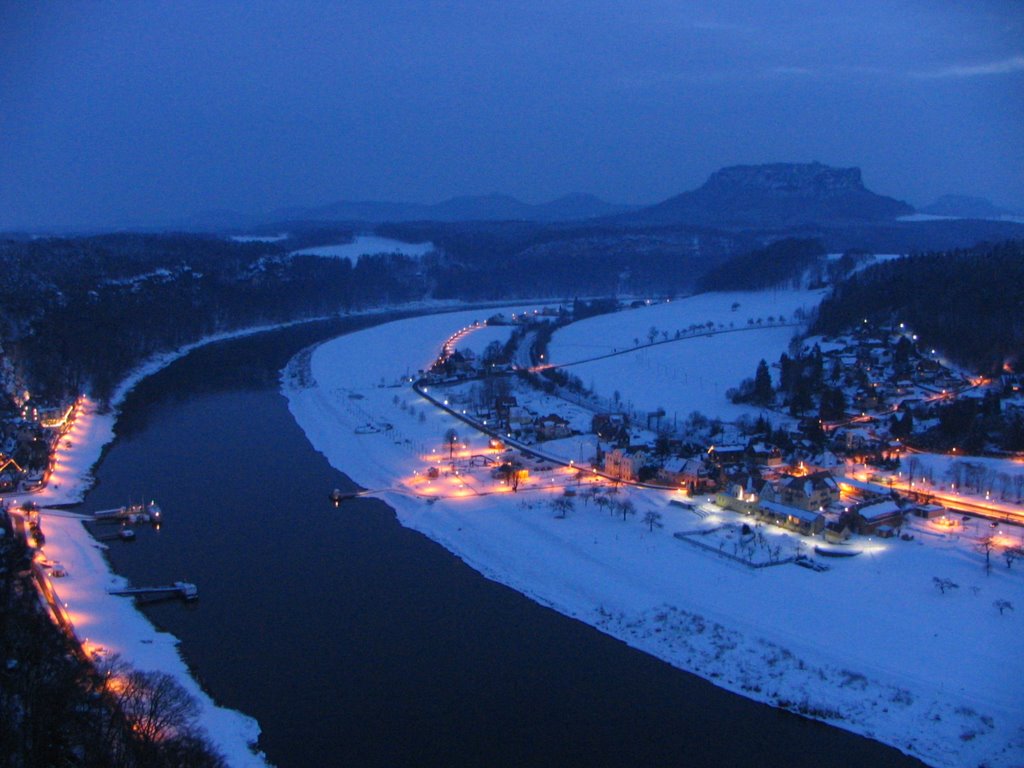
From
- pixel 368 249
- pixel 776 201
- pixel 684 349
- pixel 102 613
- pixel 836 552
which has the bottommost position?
pixel 836 552

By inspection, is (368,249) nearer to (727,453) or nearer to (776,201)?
(776,201)

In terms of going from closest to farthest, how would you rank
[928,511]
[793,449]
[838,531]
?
[838,531] < [928,511] < [793,449]

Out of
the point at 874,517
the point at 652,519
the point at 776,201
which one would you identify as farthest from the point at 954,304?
the point at 776,201

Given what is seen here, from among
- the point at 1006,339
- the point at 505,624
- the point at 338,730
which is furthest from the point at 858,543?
the point at 1006,339

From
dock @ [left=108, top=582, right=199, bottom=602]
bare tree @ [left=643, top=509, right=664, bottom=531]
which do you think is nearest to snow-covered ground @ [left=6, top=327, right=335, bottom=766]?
dock @ [left=108, top=582, right=199, bottom=602]

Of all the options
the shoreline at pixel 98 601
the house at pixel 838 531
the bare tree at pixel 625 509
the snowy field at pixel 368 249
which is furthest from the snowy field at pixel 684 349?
the snowy field at pixel 368 249

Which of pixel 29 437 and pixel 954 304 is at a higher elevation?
pixel 954 304

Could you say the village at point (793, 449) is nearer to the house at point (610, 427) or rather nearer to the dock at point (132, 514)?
the house at point (610, 427)
